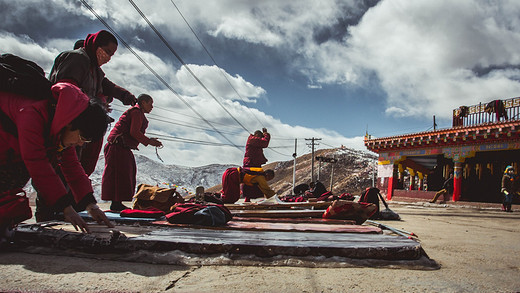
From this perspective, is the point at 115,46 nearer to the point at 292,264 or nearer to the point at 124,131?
the point at 124,131

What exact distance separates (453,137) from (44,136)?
13926mm

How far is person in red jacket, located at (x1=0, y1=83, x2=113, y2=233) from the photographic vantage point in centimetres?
157

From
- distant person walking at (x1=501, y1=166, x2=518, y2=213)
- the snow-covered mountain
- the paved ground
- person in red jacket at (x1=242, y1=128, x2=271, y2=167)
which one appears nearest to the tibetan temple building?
distant person walking at (x1=501, y1=166, x2=518, y2=213)

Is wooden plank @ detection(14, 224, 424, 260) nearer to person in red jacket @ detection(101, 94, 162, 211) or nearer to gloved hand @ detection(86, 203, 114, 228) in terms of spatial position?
gloved hand @ detection(86, 203, 114, 228)

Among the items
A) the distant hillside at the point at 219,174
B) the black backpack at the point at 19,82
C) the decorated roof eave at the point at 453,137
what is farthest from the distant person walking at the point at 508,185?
the black backpack at the point at 19,82

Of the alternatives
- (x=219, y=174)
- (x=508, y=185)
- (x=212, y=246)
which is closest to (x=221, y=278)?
(x=212, y=246)

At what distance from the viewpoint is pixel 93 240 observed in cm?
160

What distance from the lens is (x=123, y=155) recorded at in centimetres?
371

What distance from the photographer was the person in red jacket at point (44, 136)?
1.57 meters

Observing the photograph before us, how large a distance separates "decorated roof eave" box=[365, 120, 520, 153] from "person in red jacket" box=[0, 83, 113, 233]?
13131 mm

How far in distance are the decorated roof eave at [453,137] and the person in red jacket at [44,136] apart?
13.1 m

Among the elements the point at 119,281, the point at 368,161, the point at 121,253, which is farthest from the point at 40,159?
the point at 368,161

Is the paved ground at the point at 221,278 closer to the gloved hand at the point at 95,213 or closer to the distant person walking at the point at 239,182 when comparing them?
the gloved hand at the point at 95,213

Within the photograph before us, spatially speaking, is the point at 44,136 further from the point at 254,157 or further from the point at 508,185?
the point at 508,185
